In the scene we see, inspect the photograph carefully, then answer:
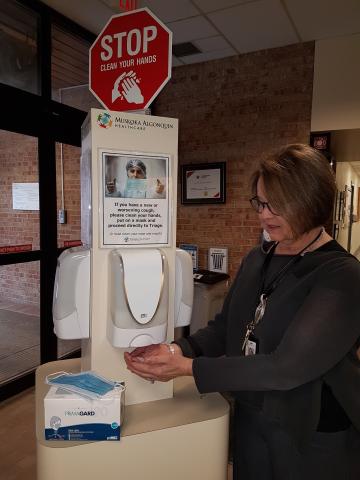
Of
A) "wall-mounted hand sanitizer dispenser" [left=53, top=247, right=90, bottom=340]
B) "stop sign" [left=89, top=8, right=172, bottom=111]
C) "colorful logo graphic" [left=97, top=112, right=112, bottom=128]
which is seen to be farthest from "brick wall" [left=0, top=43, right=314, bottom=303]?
"colorful logo graphic" [left=97, top=112, right=112, bottom=128]

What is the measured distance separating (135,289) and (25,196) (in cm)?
272

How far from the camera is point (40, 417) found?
3.50 feet

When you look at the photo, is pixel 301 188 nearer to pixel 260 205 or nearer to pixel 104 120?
pixel 260 205

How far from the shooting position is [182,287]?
1254mm

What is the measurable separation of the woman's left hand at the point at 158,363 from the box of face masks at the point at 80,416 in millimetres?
125

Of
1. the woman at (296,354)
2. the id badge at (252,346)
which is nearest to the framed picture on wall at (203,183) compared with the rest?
the woman at (296,354)

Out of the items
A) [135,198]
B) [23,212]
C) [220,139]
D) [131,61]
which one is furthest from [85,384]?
[220,139]

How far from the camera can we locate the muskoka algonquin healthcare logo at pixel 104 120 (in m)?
1.06

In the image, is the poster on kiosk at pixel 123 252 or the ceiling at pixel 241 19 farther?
the ceiling at pixel 241 19

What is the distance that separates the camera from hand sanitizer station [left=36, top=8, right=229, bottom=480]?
106 cm

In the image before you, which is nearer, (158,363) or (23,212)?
(158,363)

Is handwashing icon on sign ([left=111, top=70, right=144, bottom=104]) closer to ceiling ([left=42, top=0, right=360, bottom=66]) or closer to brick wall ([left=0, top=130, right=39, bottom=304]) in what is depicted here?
ceiling ([left=42, top=0, right=360, bottom=66])

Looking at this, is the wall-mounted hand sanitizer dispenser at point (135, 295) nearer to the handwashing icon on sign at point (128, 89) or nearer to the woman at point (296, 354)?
the woman at point (296, 354)

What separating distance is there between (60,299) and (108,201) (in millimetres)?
337
